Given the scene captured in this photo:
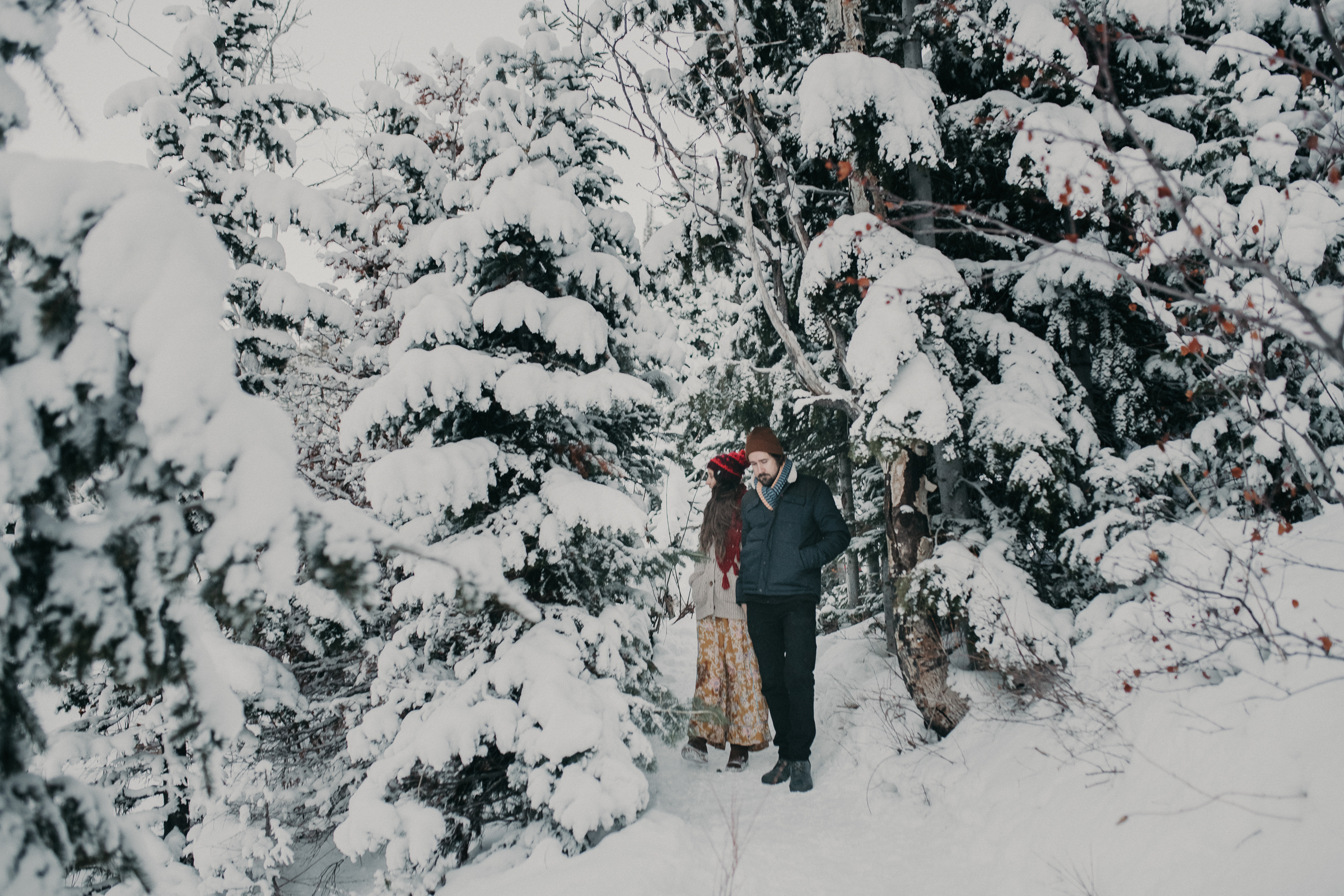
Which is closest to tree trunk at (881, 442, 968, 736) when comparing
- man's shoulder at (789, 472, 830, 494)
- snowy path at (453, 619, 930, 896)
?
man's shoulder at (789, 472, 830, 494)

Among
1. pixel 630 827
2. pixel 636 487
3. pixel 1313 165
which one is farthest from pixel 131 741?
pixel 1313 165

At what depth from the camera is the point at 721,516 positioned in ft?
18.8

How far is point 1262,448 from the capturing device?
373 cm

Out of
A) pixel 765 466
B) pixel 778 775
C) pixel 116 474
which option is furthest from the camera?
pixel 765 466

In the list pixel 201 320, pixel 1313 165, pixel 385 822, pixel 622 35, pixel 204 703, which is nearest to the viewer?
pixel 201 320

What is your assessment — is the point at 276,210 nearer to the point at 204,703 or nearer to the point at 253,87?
the point at 253,87

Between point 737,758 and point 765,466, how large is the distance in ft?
7.86

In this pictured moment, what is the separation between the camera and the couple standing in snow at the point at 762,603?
479cm

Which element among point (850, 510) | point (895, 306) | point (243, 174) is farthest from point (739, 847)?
point (850, 510)

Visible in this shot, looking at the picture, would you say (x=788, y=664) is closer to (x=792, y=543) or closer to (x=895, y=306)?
(x=792, y=543)

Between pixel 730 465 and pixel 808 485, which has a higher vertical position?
pixel 730 465

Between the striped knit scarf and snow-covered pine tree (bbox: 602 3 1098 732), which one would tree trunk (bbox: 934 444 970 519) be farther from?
the striped knit scarf

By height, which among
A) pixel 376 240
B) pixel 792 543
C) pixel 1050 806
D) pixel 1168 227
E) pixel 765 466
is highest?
pixel 376 240

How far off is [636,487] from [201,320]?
4641mm
